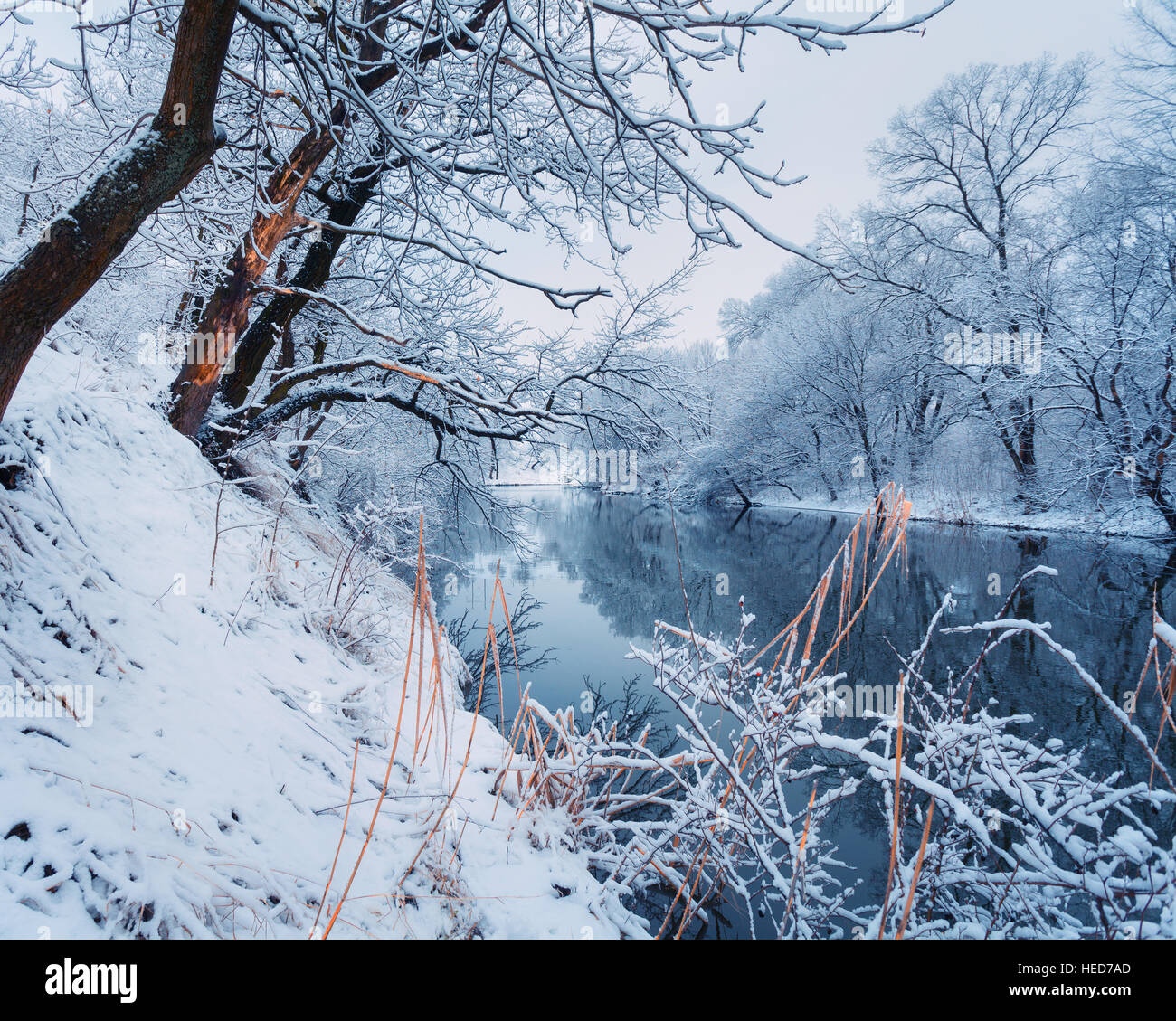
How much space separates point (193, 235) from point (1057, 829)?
5719 mm

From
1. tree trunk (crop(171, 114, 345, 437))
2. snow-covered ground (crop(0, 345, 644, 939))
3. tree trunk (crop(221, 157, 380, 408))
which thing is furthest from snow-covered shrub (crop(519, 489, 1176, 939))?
tree trunk (crop(221, 157, 380, 408))

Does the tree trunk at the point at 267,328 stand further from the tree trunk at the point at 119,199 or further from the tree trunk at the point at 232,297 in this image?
the tree trunk at the point at 119,199

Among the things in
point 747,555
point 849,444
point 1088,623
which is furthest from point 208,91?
point 849,444

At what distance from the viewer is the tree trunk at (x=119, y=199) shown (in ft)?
4.95

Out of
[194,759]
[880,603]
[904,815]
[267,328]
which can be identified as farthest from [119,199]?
[880,603]

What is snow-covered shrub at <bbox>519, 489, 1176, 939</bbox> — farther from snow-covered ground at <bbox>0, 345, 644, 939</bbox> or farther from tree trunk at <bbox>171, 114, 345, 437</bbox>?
tree trunk at <bbox>171, 114, 345, 437</bbox>

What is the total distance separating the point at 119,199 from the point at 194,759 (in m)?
1.65

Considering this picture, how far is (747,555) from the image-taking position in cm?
1083

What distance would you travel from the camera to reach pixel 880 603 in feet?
23.9

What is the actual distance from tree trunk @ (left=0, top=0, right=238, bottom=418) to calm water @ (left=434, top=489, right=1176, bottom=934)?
387cm

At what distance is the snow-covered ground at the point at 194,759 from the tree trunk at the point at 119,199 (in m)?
0.65

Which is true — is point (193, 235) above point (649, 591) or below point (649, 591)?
above

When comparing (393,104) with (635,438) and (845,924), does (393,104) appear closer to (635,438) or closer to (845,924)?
(635,438)

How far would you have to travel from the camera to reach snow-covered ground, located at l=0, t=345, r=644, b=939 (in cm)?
113
